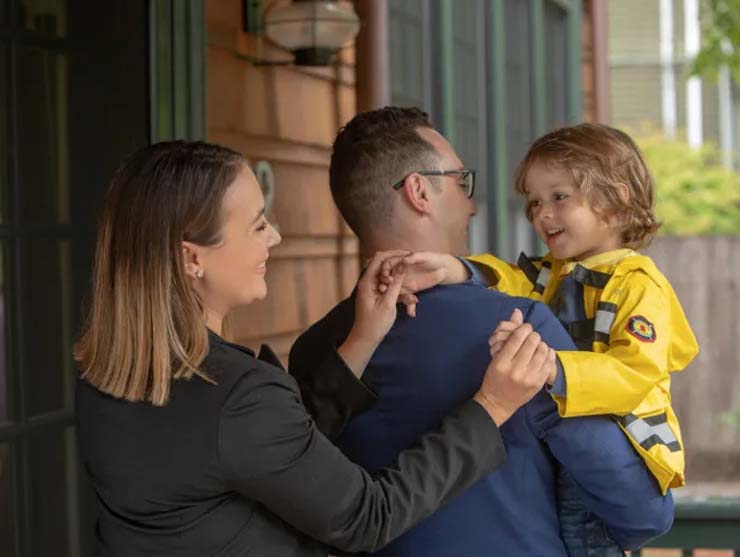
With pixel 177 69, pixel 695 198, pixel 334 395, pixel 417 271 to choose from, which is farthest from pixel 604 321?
pixel 695 198

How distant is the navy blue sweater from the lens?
202 cm

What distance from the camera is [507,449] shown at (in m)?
2.04

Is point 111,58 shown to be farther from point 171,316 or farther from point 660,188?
point 660,188

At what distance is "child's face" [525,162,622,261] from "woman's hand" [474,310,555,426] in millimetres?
528

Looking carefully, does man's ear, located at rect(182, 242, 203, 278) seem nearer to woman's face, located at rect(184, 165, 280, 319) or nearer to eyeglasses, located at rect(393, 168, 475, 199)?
woman's face, located at rect(184, 165, 280, 319)

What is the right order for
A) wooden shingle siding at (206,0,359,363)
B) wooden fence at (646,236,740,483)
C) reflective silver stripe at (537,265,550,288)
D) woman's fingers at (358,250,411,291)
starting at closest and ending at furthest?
woman's fingers at (358,250,411,291) < reflective silver stripe at (537,265,550,288) < wooden shingle siding at (206,0,359,363) < wooden fence at (646,236,740,483)

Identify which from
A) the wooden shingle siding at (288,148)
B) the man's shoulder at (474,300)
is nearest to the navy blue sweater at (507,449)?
the man's shoulder at (474,300)

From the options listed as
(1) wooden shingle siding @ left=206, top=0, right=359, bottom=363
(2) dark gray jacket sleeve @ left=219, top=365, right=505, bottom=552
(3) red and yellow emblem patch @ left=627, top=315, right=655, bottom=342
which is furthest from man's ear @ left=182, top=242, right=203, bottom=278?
(1) wooden shingle siding @ left=206, top=0, right=359, bottom=363

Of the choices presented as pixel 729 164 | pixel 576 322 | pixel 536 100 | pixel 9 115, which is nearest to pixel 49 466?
pixel 9 115

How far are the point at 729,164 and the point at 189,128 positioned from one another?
53.0 feet

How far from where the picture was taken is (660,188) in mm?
15125

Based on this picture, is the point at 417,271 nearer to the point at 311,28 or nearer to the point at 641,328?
the point at 641,328

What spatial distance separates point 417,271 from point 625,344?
35cm

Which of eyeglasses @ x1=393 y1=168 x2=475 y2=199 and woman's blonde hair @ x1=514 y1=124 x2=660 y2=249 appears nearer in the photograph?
eyeglasses @ x1=393 y1=168 x2=475 y2=199
